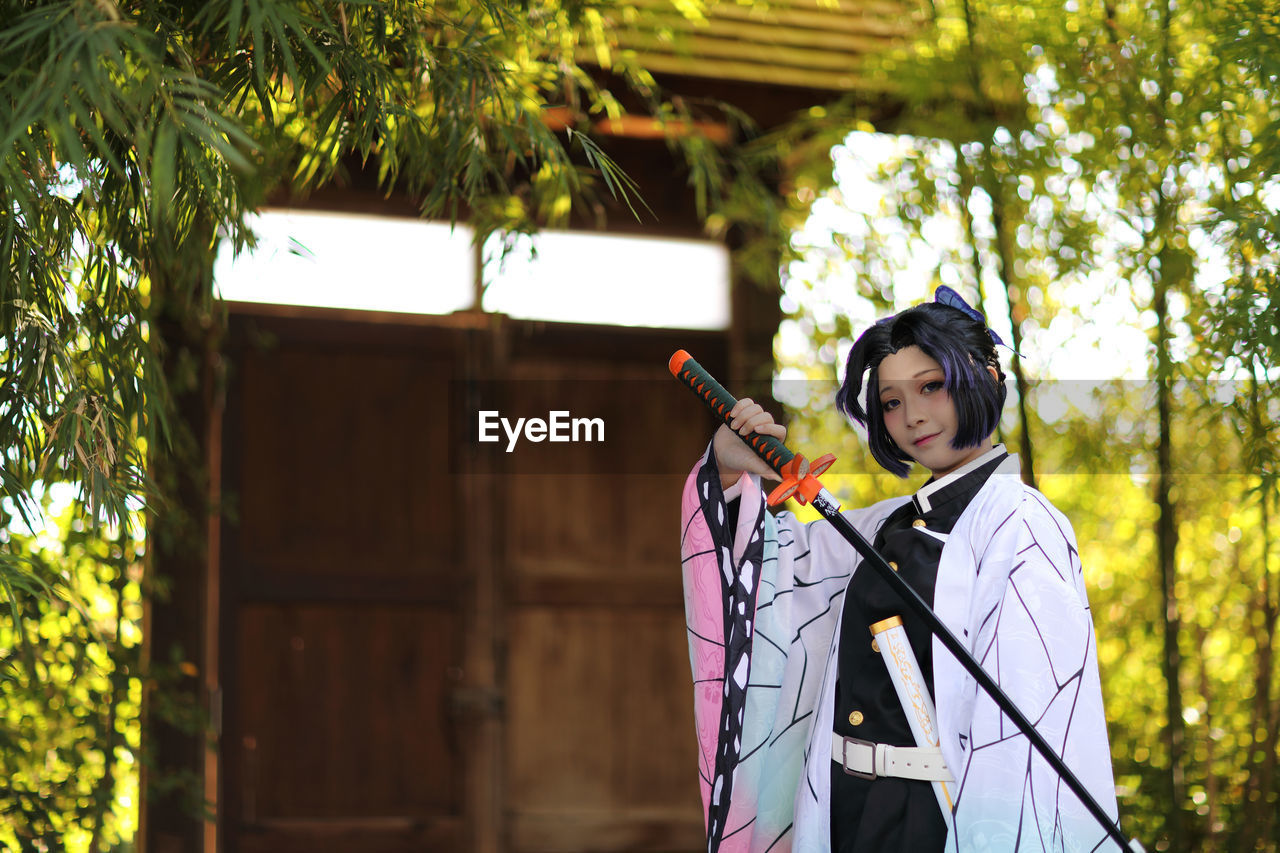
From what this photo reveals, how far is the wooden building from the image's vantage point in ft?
13.8

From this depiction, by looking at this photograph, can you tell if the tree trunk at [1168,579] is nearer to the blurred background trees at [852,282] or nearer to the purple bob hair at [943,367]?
the blurred background trees at [852,282]

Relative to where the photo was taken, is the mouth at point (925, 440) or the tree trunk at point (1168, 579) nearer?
the mouth at point (925, 440)

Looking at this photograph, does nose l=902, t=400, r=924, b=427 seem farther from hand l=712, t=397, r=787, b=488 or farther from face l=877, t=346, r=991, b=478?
hand l=712, t=397, r=787, b=488

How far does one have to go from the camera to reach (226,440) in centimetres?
425

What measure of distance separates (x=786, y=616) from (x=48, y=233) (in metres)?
1.41

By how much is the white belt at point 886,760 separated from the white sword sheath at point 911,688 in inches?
0.5

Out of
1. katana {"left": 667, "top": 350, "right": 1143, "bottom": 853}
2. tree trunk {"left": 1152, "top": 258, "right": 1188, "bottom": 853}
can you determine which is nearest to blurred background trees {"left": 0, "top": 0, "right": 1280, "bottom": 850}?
tree trunk {"left": 1152, "top": 258, "right": 1188, "bottom": 853}

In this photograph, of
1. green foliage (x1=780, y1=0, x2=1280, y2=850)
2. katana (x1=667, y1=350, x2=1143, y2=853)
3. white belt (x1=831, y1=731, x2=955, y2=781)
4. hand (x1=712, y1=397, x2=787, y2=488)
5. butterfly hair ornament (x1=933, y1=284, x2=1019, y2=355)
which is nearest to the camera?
katana (x1=667, y1=350, x2=1143, y2=853)

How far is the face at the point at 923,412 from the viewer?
203 cm

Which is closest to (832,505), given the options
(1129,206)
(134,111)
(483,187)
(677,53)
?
(134,111)

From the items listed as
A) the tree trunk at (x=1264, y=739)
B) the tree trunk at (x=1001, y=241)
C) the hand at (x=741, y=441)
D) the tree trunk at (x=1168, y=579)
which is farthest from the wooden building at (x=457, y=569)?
the hand at (x=741, y=441)

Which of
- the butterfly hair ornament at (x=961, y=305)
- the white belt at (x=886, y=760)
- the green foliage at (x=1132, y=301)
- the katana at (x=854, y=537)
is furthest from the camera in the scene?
the green foliage at (x=1132, y=301)
